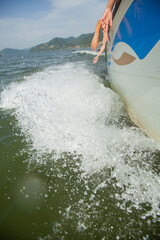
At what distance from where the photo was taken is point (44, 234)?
1.63 metres

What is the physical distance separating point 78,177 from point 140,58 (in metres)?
2.67

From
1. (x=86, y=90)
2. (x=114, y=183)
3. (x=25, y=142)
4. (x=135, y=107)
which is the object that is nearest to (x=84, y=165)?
(x=114, y=183)

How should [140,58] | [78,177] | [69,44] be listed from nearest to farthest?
[78,177], [140,58], [69,44]

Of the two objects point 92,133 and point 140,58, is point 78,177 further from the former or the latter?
point 140,58

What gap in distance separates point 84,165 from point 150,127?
171cm

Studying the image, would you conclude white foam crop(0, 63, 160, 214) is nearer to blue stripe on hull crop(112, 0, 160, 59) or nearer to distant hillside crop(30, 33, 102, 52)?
blue stripe on hull crop(112, 0, 160, 59)

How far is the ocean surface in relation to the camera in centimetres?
168

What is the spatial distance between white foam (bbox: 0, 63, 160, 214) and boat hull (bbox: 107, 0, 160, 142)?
1.59ft

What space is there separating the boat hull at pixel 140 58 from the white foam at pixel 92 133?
48 cm

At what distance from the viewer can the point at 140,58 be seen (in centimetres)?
280

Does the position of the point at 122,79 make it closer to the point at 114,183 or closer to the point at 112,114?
the point at 112,114

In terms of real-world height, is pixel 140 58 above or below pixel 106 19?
below

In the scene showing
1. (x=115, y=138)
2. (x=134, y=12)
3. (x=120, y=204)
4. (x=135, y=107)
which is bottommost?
(x=120, y=204)

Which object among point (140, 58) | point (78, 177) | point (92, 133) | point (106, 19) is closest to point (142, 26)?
point (140, 58)
